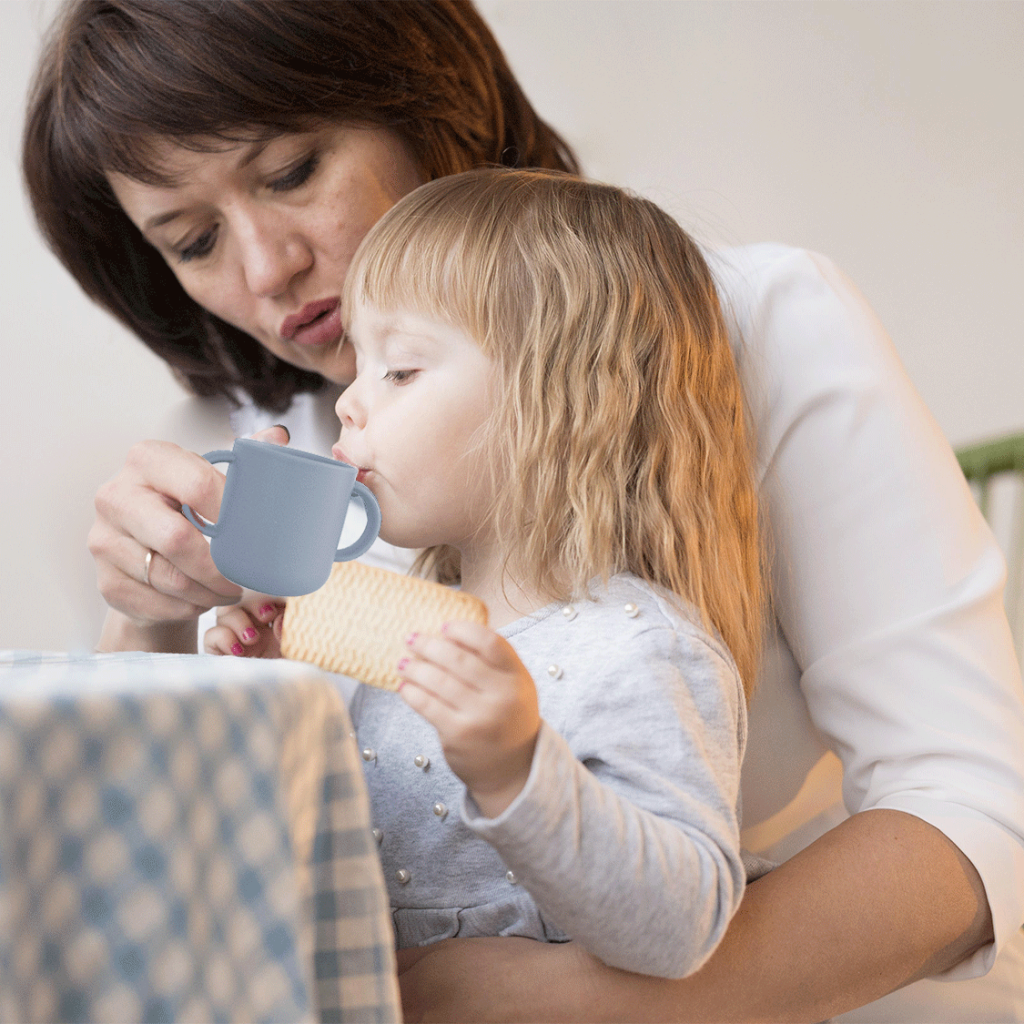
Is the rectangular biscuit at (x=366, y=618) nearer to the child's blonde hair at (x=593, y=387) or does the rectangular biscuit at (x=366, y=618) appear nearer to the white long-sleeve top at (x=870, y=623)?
the child's blonde hair at (x=593, y=387)

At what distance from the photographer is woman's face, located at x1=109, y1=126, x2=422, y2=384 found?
1.23 metres

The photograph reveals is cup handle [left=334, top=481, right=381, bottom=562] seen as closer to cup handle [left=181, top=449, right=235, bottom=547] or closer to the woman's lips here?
cup handle [left=181, top=449, right=235, bottom=547]

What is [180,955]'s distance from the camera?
0.38 m

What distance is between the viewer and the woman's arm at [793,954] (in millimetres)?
734

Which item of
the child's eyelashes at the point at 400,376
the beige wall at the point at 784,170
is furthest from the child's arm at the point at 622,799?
the beige wall at the point at 784,170

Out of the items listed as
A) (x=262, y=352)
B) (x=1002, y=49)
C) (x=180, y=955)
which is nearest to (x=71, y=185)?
(x=262, y=352)

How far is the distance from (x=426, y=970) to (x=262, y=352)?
1.22 m

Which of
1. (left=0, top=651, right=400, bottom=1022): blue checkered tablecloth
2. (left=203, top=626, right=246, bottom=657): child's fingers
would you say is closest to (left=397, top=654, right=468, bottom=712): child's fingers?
(left=0, top=651, right=400, bottom=1022): blue checkered tablecloth

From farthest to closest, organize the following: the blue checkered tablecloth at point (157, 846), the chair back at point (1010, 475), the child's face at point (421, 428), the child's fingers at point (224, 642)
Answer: the chair back at point (1010, 475), the child's fingers at point (224, 642), the child's face at point (421, 428), the blue checkered tablecloth at point (157, 846)

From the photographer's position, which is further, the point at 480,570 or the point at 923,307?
the point at 923,307

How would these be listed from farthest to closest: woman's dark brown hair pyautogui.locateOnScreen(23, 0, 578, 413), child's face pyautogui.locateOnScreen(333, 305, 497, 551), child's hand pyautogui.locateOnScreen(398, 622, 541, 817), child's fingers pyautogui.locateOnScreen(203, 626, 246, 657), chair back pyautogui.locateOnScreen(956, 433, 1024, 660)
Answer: chair back pyautogui.locateOnScreen(956, 433, 1024, 660), woman's dark brown hair pyautogui.locateOnScreen(23, 0, 578, 413), child's fingers pyautogui.locateOnScreen(203, 626, 246, 657), child's face pyautogui.locateOnScreen(333, 305, 497, 551), child's hand pyautogui.locateOnScreen(398, 622, 541, 817)

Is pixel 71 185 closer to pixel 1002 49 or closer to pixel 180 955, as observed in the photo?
pixel 180 955

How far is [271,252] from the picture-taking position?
1.26 metres

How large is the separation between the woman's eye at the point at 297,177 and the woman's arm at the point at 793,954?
0.94 metres
